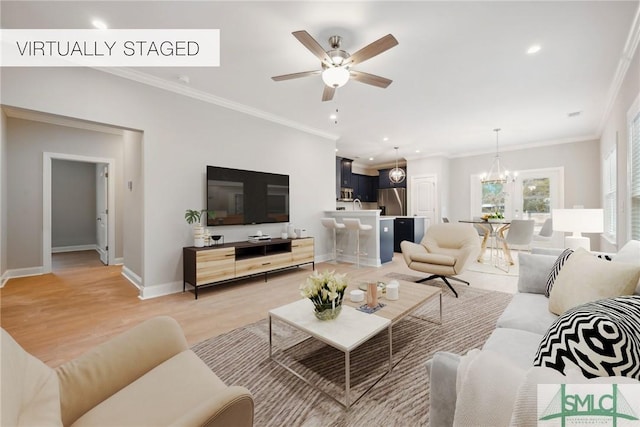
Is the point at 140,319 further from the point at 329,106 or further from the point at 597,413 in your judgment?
the point at 329,106

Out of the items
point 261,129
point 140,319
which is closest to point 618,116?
point 261,129

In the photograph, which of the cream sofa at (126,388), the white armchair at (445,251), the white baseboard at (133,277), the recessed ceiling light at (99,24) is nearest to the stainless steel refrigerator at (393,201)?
the white armchair at (445,251)

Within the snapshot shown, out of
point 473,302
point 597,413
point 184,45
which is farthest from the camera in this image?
point 473,302

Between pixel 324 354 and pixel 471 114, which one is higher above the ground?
pixel 471 114

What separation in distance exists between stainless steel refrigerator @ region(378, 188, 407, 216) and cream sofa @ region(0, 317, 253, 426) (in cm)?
764

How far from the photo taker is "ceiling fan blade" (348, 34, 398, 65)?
1.96 meters

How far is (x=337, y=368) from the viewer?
1.80 m

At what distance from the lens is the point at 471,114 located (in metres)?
4.39

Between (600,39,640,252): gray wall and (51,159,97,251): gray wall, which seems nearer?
(600,39,640,252): gray wall

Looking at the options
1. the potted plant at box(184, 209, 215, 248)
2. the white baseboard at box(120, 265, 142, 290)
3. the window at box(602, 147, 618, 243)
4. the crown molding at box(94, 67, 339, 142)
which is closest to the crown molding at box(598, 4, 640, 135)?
the window at box(602, 147, 618, 243)

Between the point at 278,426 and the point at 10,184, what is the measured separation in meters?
5.72

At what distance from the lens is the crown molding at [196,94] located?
304 centimetres

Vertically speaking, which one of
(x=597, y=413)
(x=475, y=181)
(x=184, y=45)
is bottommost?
(x=597, y=413)

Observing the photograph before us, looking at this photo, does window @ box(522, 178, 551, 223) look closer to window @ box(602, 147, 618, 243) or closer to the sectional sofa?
window @ box(602, 147, 618, 243)
